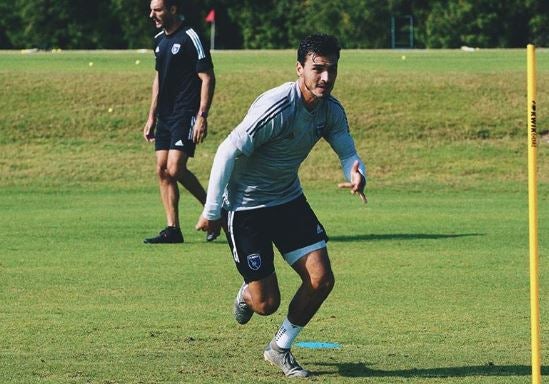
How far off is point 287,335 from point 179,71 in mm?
6081

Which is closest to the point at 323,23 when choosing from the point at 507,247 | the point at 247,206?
the point at 507,247

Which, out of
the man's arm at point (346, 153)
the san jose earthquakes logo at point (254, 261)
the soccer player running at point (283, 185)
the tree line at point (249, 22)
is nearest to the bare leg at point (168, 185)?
the soccer player running at point (283, 185)

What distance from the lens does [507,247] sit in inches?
531

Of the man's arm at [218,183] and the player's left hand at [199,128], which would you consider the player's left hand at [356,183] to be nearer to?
the man's arm at [218,183]

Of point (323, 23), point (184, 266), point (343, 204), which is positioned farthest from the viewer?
point (323, 23)

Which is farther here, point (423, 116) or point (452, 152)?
point (423, 116)

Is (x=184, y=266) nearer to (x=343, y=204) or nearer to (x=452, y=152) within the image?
(x=343, y=204)

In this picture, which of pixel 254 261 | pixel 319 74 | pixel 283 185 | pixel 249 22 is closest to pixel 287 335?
pixel 254 261

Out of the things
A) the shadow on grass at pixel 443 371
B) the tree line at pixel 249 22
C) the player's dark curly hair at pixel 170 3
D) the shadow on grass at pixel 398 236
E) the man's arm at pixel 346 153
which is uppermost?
the player's dark curly hair at pixel 170 3

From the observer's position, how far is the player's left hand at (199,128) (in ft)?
42.9

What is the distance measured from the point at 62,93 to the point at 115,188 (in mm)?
6538

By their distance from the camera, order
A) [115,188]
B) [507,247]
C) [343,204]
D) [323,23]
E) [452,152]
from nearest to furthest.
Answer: [507,247]
[343,204]
[115,188]
[452,152]
[323,23]

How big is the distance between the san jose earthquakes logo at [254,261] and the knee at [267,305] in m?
0.21

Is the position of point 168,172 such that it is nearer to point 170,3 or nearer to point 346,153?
point 170,3
